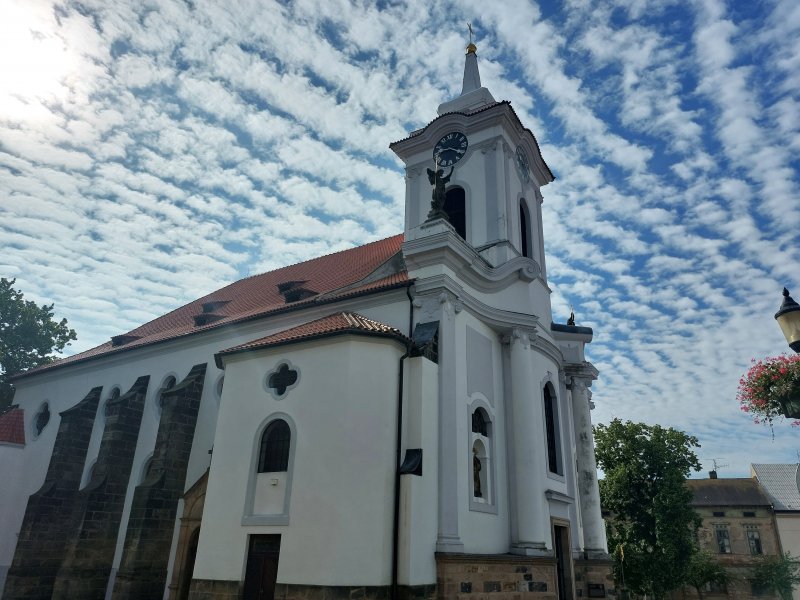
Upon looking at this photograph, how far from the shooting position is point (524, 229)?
21062 mm

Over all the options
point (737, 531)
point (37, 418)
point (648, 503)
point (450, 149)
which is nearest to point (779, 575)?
point (737, 531)

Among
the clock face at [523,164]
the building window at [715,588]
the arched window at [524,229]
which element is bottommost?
the building window at [715,588]

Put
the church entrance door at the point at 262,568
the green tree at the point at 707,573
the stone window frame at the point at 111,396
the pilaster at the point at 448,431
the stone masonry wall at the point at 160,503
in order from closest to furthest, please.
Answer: the church entrance door at the point at 262,568 < the pilaster at the point at 448,431 < the stone masonry wall at the point at 160,503 < the stone window frame at the point at 111,396 < the green tree at the point at 707,573

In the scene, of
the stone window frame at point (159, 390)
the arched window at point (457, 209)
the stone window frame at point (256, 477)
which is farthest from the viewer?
the stone window frame at point (159, 390)

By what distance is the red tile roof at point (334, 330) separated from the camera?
13.9m

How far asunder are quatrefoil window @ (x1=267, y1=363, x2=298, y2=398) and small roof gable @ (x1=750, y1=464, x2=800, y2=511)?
42.4m

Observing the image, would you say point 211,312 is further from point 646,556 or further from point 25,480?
point 646,556

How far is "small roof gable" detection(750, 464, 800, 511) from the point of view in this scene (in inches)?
1703

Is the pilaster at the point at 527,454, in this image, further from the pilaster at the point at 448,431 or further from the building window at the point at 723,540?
the building window at the point at 723,540

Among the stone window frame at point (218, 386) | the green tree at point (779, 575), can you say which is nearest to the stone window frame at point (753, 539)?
the green tree at point (779, 575)

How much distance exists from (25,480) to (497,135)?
70.6ft

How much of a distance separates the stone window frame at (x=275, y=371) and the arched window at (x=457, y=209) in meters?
7.80

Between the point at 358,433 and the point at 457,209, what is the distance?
31.6 feet

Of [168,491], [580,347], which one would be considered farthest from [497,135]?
[168,491]
